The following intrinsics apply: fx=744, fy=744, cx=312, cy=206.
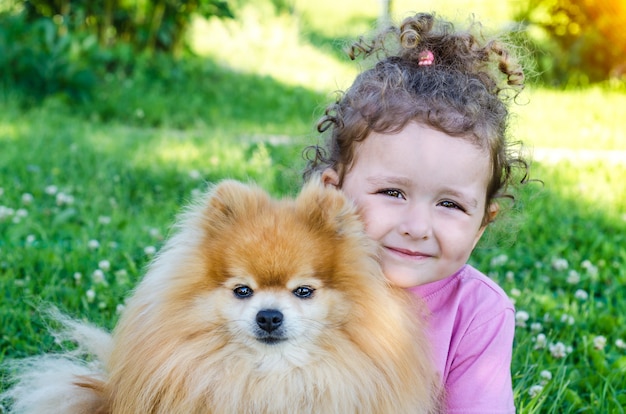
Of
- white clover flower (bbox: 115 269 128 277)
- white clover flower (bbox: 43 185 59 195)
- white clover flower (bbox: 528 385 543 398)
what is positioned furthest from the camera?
white clover flower (bbox: 43 185 59 195)

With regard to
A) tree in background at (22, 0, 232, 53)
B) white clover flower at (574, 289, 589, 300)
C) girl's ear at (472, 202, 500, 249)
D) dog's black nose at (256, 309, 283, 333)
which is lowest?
white clover flower at (574, 289, 589, 300)

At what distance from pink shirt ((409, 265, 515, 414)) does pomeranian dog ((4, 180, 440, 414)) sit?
393mm

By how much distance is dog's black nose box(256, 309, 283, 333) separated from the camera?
6.97ft

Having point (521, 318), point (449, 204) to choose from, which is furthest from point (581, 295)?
point (449, 204)

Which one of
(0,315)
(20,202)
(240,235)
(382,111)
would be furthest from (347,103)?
(20,202)

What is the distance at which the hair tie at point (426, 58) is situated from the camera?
2.92 m

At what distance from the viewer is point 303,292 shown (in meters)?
2.22

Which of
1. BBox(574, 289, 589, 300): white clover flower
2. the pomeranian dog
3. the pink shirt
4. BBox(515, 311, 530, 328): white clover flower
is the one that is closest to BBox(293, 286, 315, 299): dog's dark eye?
the pomeranian dog

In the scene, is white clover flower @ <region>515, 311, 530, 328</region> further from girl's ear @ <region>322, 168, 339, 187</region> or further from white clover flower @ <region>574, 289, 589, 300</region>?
girl's ear @ <region>322, 168, 339, 187</region>

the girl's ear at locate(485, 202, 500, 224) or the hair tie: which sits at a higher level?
the hair tie

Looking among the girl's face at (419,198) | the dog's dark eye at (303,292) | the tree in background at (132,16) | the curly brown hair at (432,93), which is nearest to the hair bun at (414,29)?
the curly brown hair at (432,93)

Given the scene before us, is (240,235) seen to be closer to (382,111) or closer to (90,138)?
(382,111)

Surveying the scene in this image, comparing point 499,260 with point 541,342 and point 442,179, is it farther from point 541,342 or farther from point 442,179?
point 442,179

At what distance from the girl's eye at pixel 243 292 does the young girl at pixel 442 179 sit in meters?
0.57
